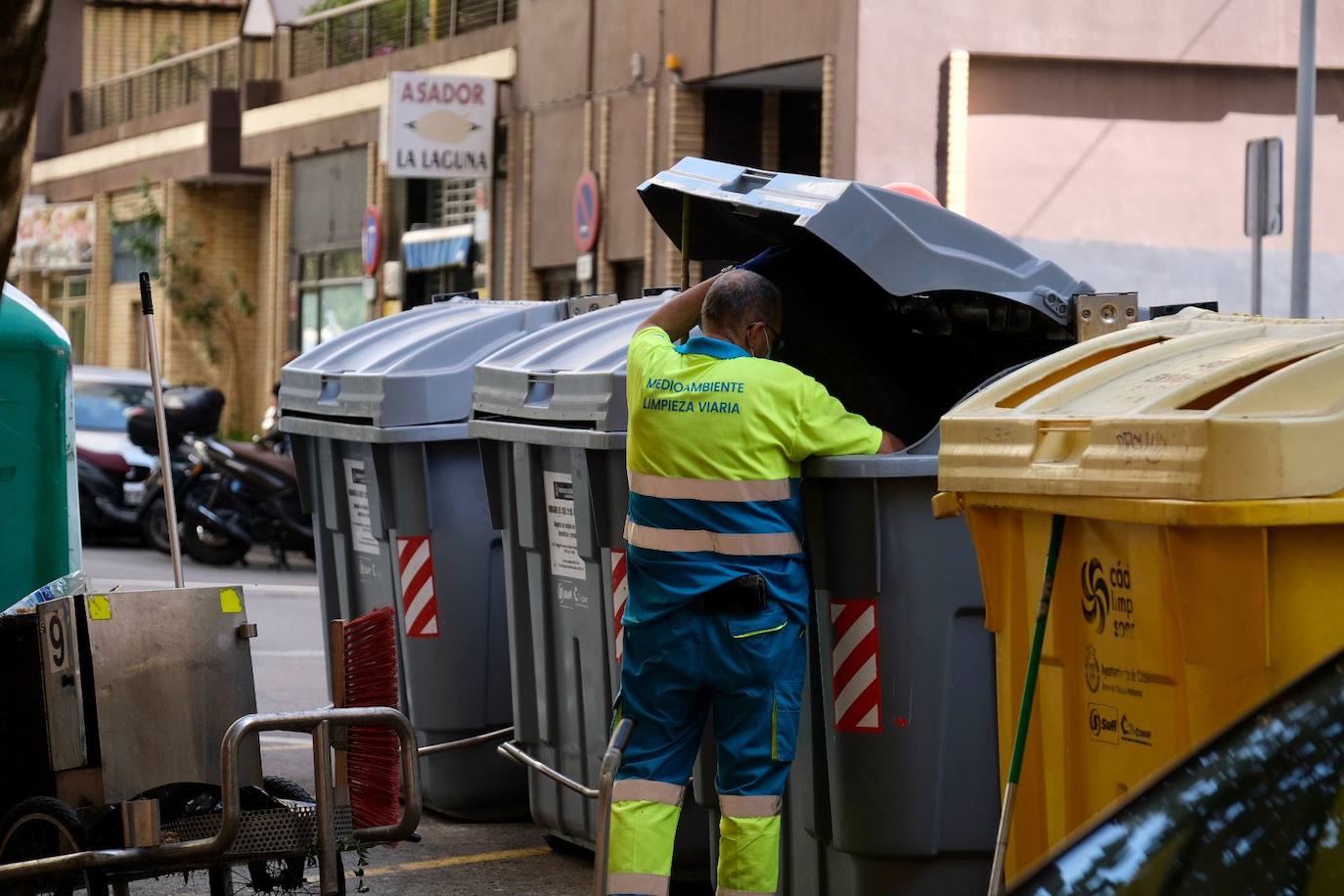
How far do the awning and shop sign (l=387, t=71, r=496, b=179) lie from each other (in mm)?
1666

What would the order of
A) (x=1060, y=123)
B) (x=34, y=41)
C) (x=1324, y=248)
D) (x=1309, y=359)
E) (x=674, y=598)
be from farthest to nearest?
(x=1324, y=248), (x=1060, y=123), (x=674, y=598), (x=1309, y=359), (x=34, y=41)

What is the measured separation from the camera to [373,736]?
19.4 ft

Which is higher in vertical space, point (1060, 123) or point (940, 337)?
point (1060, 123)

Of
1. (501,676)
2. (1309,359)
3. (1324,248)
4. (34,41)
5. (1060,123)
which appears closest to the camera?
(34,41)

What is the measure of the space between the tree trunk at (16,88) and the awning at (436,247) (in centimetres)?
2236

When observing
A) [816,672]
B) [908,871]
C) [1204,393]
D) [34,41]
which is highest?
[34,41]

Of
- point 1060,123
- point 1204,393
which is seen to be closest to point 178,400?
point 1060,123

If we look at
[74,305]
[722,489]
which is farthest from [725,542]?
[74,305]

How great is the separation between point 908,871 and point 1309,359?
6.71 ft

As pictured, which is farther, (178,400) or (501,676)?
(178,400)

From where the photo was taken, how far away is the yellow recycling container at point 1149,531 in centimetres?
385

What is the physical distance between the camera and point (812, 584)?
559 cm

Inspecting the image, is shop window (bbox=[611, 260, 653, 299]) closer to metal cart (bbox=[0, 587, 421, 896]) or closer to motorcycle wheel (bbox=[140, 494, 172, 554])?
motorcycle wheel (bbox=[140, 494, 172, 554])

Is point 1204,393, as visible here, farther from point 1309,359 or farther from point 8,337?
point 8,337
